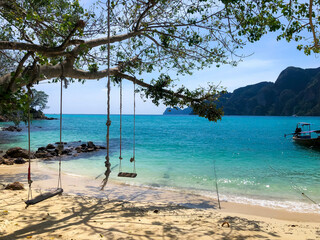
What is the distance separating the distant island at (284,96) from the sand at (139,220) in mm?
146021

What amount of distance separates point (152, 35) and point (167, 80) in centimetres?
143

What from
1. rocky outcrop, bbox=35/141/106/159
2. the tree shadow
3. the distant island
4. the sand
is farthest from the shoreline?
the distant island

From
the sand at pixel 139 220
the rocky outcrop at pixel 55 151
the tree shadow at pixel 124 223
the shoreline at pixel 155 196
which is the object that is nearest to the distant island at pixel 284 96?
the rocky outcrop at pixel 55 151

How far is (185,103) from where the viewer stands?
25.1 ft

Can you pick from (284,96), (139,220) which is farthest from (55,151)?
(284,96)

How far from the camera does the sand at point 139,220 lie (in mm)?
4328

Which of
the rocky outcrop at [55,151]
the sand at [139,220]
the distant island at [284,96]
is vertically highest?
the distant island at [284,96]

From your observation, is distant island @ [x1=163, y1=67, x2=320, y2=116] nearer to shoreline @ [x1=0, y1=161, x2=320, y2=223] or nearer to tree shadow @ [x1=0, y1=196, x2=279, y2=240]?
shoreline @ [x1=0, y1=161, x2=320, y2=223]

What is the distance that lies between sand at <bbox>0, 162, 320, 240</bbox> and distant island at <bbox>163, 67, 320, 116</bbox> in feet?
479

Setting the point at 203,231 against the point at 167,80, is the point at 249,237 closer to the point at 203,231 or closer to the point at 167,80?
the point at 203,231

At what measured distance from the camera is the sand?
170 inches

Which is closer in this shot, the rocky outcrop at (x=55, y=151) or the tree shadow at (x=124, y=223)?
the tree shadow at (x=124, y=223)

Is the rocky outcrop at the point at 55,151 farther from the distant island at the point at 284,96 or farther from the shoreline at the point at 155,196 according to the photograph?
the distant island at the point at 284,96

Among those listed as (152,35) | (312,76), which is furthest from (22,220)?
(312,76)
